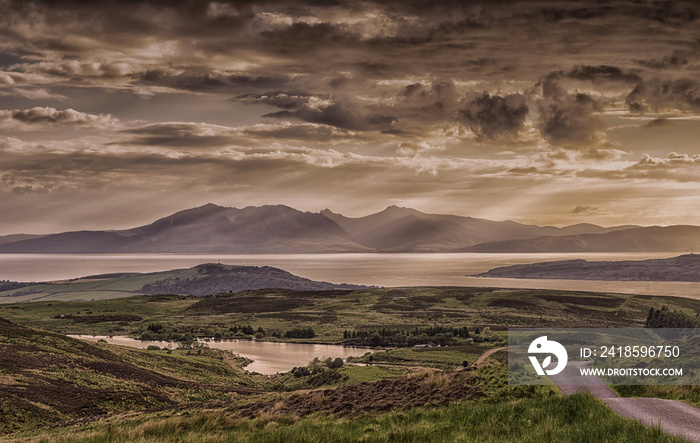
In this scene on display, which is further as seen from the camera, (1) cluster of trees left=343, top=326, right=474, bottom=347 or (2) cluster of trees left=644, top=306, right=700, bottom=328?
(1) cluster of trees left=343, top=326, right=474, bottom=347

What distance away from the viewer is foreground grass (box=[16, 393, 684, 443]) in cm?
1333

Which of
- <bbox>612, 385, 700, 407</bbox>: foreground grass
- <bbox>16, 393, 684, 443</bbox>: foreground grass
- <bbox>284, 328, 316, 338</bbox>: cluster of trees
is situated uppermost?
<bbox>16, 393, 684, 443</bbox>: foreground grass

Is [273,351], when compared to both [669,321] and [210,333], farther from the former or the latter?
[669,321]

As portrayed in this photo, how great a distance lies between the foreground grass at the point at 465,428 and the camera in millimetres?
13328

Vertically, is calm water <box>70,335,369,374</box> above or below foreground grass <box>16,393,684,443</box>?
below

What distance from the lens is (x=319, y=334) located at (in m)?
162

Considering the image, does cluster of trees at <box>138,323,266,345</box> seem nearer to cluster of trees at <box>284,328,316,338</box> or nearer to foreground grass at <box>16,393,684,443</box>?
cluster of trees at <box>284,328,316,338</box>

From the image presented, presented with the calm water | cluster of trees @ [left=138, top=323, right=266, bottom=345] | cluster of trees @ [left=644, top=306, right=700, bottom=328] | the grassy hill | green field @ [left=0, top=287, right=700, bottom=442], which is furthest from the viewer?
cluster of trees @ [left=138, top=323, right=266, bottom=345]

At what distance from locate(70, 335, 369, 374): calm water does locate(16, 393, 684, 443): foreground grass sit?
3394 inches

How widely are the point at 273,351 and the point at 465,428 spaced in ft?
402

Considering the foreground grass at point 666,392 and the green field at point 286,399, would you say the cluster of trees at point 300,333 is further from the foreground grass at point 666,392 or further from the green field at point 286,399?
the foreground grass at point 666,392

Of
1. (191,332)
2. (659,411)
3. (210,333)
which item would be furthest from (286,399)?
(191,332)

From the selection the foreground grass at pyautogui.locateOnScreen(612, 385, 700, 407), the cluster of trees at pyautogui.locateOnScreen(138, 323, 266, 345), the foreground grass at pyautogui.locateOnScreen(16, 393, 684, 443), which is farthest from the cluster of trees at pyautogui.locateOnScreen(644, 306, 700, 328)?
the foreground grass at pyautogui.locateOnScreen(16, 393, 684, 443)

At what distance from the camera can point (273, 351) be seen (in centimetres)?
13325
